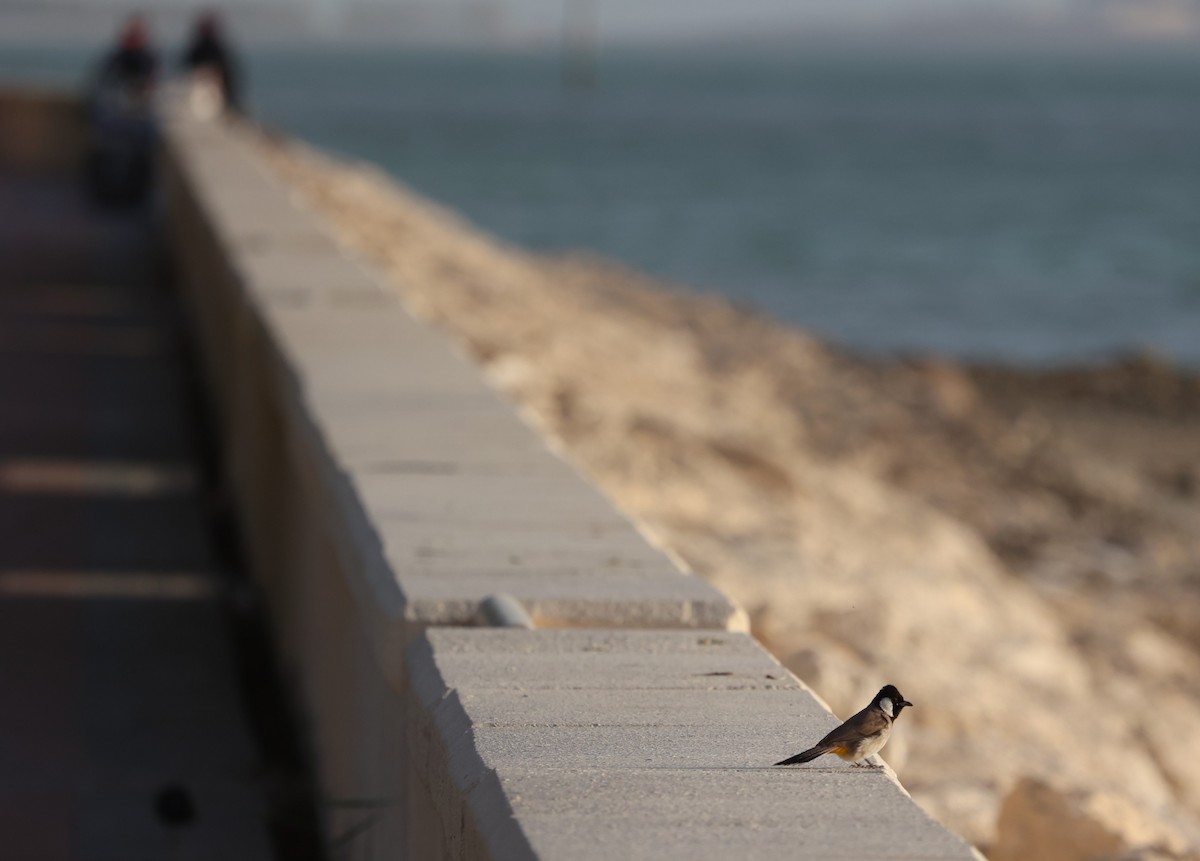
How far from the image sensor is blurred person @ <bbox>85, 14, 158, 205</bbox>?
15977 millimetres

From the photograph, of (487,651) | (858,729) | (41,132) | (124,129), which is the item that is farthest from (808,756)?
(41,132)

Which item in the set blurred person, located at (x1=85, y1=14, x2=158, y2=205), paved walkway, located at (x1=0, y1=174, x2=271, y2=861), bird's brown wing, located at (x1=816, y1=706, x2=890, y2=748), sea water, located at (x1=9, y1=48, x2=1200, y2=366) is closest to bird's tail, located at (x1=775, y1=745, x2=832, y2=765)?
bird's brown wing, located at (x1=816, y1=706, x2=890, y2=748)

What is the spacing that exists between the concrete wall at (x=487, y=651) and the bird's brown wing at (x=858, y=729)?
0.11 ft

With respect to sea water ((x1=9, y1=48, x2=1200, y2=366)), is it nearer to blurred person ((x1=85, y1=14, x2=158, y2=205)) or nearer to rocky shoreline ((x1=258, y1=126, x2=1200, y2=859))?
rocky shoreline ((x1=258, y1=126, x2=1200, y2=859))

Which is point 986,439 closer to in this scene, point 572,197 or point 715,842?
point 715,842

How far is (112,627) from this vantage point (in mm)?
4922

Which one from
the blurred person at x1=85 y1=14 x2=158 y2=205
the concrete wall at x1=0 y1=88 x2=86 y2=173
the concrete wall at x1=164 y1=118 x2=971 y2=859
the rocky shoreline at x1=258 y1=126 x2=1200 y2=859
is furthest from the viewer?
the concrete wall at x1=0 y1=88 x2=86 y2=173

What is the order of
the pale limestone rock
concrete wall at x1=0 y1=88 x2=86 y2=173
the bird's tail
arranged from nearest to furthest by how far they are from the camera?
1. the bird's tail
2. the pale limestone rock
3. concrete wall at x1=0 y1=88 x2=86 y2=173

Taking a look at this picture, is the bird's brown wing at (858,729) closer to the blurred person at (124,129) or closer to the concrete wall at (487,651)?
the concrete wall at (487,651)

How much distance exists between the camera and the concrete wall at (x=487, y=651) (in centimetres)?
210

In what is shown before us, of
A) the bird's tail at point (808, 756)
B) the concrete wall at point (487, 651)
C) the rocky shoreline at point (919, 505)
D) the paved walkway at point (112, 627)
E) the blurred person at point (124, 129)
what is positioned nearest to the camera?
the concrete wall at point (487, 651)

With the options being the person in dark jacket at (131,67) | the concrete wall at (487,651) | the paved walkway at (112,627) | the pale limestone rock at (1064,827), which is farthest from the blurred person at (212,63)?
the pale limestone rock at (1064,827)

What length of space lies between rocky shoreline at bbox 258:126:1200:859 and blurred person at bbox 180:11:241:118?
818 mm

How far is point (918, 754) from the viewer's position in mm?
4363
